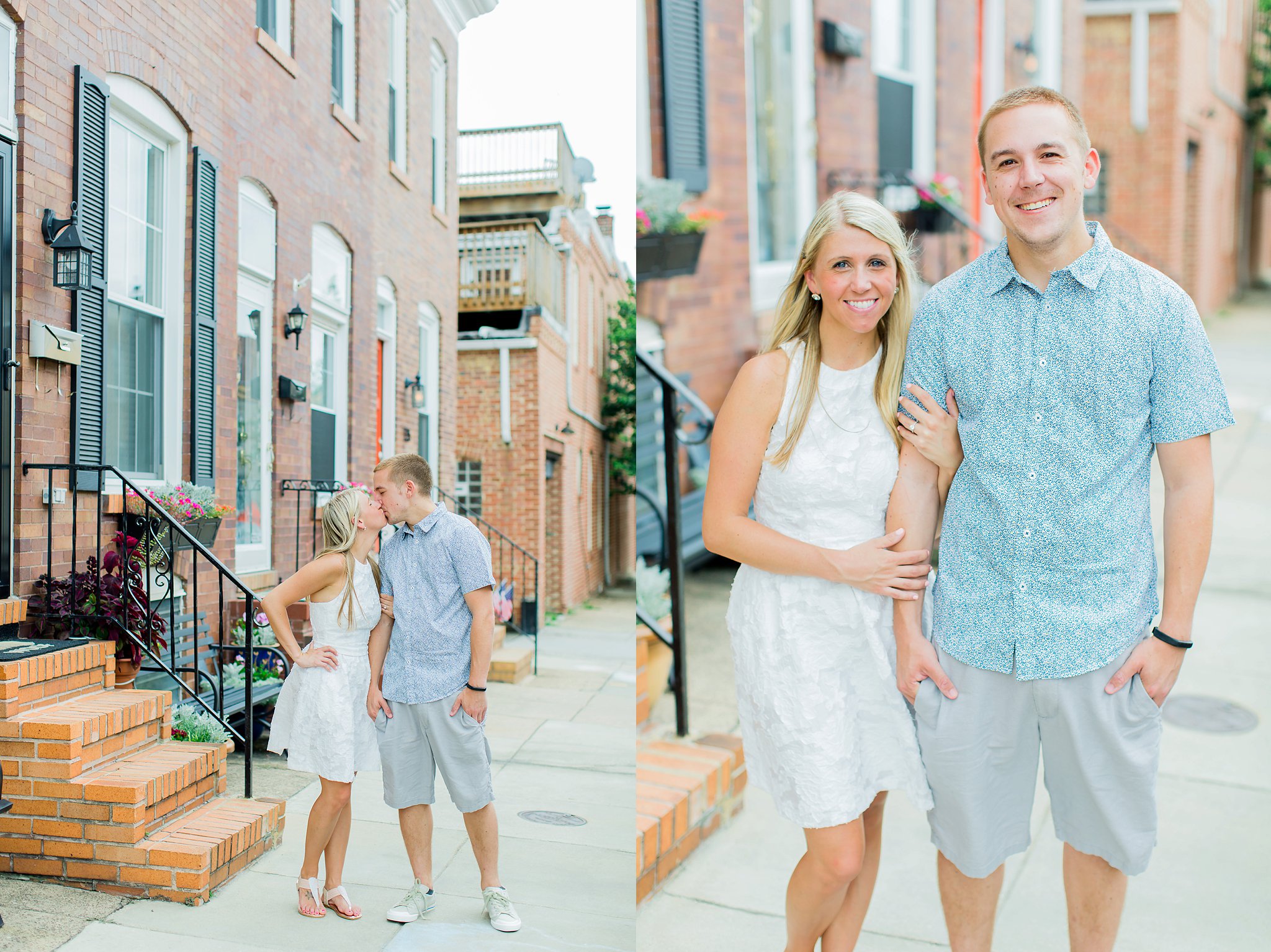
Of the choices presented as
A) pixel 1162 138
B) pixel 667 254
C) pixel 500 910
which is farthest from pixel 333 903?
pixel 1162 138

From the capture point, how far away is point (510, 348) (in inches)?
77.3

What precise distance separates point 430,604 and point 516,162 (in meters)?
0.87

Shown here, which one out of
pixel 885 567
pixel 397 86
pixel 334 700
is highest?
pixel 397 86

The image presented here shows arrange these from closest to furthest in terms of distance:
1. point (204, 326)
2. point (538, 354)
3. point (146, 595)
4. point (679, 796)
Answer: point (146, 595), point (204, 326), point (538, 354), point (679, 796)

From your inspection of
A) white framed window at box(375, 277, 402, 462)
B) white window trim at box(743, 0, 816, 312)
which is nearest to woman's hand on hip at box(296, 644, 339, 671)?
white framed window at box(375, 277, 402, 462)

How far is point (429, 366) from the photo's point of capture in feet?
6.20

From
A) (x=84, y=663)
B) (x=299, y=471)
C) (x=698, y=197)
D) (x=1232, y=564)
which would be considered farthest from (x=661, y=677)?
(x=1232, y=564)

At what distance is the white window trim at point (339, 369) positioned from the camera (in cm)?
179

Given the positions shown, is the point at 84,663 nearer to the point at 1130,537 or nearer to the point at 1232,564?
the point at 1130,537

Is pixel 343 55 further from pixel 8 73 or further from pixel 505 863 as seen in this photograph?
pixel 505 863

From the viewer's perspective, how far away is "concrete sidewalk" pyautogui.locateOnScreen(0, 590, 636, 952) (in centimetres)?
155

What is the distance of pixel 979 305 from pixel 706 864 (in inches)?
63.8

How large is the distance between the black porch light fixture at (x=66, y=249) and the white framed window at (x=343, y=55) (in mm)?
529

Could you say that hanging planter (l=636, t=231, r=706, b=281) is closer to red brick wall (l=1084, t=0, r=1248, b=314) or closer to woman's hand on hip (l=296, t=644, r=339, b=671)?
woman's hand on hip (l=296, t=644, r=339, b=671)
